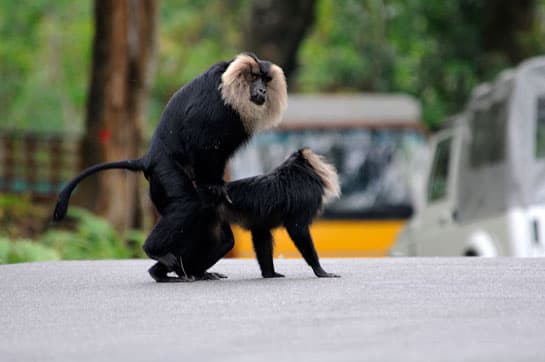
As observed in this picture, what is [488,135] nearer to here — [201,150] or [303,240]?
[303,240]

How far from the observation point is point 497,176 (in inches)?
459

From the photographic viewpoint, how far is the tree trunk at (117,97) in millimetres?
17922

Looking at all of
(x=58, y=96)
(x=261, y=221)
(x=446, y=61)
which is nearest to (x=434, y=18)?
(x=446, y=61)

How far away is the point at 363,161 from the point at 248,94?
12471mm

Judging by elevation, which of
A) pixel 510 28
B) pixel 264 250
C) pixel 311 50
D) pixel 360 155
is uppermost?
pixel 510 28

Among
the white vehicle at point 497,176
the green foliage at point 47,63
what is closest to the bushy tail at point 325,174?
the white vehicle at point 497,176

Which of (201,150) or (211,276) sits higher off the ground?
(201,150)

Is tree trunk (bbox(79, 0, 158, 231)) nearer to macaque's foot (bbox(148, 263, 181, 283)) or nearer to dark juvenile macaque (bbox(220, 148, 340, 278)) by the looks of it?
macaque's foot (bbox(148, 263, 181, 283))

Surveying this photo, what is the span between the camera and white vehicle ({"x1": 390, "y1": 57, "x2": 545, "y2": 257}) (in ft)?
36.4

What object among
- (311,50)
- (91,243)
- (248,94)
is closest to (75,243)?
(91,243)

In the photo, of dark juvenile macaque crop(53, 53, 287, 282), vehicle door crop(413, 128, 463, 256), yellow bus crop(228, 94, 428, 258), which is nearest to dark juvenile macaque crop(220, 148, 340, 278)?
dark juvenile macaque crop(53, 53, 287, 282)

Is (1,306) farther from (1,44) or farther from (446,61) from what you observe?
(1,44)

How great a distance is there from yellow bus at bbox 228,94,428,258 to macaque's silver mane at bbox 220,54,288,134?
36.7 ft

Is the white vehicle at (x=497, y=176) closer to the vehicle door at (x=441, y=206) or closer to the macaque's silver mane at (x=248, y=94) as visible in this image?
the vehicle door at (x=441, y=206)
